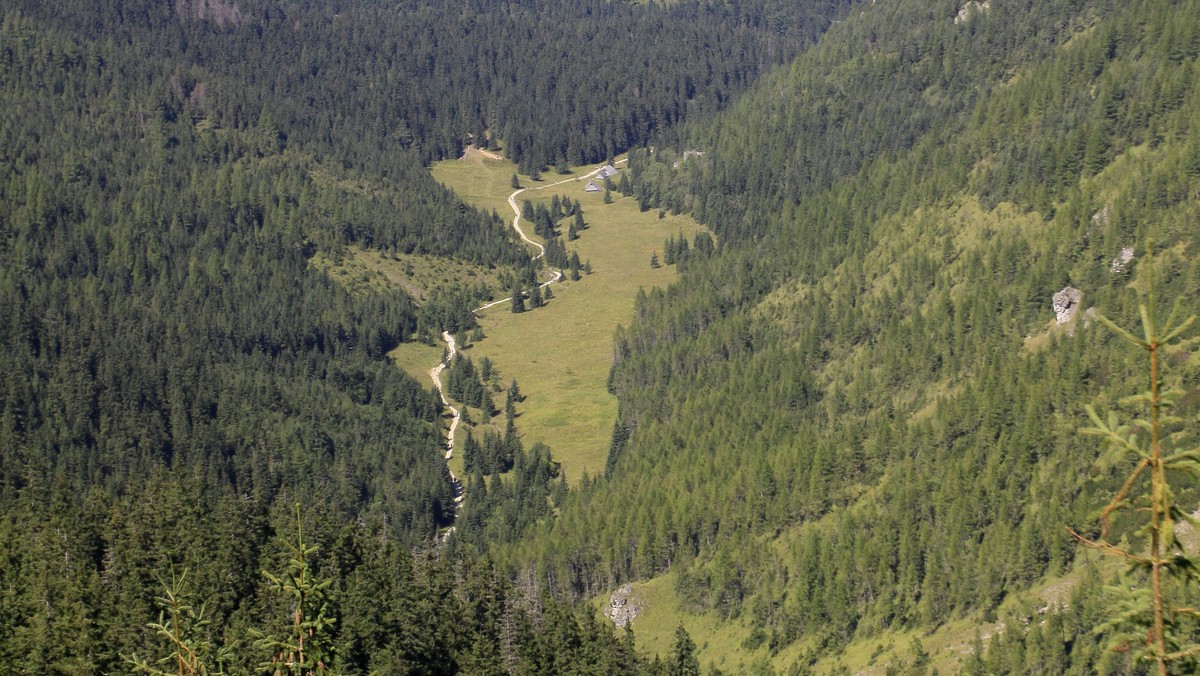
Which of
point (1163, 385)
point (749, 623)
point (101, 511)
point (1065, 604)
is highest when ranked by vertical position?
point (1163, 385)

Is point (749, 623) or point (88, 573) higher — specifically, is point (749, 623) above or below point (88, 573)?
below

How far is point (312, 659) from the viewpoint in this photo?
44.5 meters

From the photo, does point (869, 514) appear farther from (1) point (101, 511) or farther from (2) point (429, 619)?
(1) point (101, 511)

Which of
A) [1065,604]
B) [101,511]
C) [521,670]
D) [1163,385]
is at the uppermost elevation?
[1163,385]

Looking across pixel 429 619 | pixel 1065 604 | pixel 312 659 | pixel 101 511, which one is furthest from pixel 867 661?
pixel 312 659

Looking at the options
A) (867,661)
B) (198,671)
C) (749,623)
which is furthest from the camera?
(749,623)

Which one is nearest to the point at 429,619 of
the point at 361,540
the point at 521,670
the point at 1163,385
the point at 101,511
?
the point at 521,670

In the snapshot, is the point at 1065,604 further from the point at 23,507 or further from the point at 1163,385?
the point at 1163,385

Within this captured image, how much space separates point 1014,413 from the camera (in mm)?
189375

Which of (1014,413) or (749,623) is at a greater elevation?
(1014,413)

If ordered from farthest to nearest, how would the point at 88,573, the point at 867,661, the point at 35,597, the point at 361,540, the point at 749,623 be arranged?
the point at 749,623 < the point at 867,661 < the point at 361,540 < the point at 88,573 < the point at 35,597

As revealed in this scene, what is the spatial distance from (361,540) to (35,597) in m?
36.3

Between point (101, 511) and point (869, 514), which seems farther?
point (869, 514)

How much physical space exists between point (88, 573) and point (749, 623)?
90.5 m
